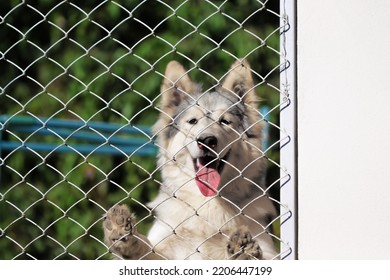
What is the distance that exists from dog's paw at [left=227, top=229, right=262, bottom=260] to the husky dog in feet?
0.72

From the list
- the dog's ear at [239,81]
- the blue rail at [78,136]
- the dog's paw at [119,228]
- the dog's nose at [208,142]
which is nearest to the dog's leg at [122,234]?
the dog's paw at [119,228]

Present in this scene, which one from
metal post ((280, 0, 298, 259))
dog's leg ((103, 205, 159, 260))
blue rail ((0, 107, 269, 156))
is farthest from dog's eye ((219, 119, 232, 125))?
blue rail ((0, 107, 269, 156))

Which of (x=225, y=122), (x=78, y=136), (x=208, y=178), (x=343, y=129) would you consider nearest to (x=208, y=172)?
(x=208, y=178)

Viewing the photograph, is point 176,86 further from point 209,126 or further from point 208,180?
point 208,180

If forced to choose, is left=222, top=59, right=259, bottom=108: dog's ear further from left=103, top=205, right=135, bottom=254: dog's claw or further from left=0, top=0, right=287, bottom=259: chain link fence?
left=0, top=0, right=287, bottom=259: chain link fence

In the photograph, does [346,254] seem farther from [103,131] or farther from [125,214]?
[103,131]

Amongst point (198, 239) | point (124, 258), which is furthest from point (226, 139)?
point (124, 258)

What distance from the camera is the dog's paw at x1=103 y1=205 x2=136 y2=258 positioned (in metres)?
2.92

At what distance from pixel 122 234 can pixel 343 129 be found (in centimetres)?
91

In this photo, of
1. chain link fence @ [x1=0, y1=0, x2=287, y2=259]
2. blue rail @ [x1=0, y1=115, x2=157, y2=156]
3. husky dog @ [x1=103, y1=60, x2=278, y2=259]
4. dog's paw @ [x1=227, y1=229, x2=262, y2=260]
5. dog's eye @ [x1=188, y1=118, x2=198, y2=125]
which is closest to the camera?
dog's paw @ [x1=227, y1=229, x2=262, y2=260]

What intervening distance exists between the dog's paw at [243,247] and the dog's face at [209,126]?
498mm

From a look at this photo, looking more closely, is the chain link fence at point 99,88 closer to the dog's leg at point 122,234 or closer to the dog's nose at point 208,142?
the dog's nose at point 208,142

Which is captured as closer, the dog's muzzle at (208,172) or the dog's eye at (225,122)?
the dog's muzzle at (208,172)

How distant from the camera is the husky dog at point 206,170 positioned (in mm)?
3346
